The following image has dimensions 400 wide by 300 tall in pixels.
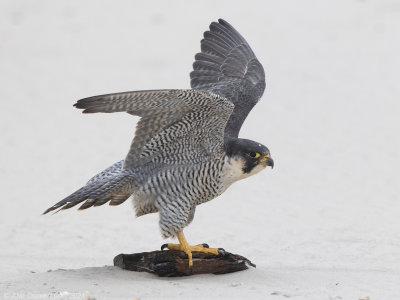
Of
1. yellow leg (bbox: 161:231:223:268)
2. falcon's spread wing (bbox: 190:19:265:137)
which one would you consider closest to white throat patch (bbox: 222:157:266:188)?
yellow leg (bbox: 161:231:223:268)

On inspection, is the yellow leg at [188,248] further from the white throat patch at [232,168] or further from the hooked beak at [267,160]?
the hooked beak at [267,160]

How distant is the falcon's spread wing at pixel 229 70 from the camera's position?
25.5ft

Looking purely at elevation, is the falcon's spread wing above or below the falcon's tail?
above

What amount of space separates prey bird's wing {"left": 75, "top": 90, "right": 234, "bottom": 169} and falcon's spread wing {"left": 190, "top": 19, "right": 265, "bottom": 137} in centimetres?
67

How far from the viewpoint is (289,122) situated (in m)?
12.3

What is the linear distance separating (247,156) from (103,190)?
113 cm

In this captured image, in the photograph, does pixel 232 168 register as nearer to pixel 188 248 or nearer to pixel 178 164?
pixel 178 164

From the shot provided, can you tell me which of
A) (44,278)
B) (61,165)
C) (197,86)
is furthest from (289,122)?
(44,278)

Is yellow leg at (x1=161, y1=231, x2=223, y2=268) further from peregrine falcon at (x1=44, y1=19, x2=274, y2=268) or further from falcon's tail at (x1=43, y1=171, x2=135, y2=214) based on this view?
falcon's tail at (x1=43, y1=171, x2=135, y2=214)

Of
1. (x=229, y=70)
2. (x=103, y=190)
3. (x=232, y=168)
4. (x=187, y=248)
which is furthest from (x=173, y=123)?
(x=229, y=70)

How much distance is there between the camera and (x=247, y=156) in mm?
6809

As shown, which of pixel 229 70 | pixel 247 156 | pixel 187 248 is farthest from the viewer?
pixel 229 70

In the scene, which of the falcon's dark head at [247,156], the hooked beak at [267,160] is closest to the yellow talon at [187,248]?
the falcon's dark head at [247,156]

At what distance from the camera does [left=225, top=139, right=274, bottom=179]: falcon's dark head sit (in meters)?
6.81
